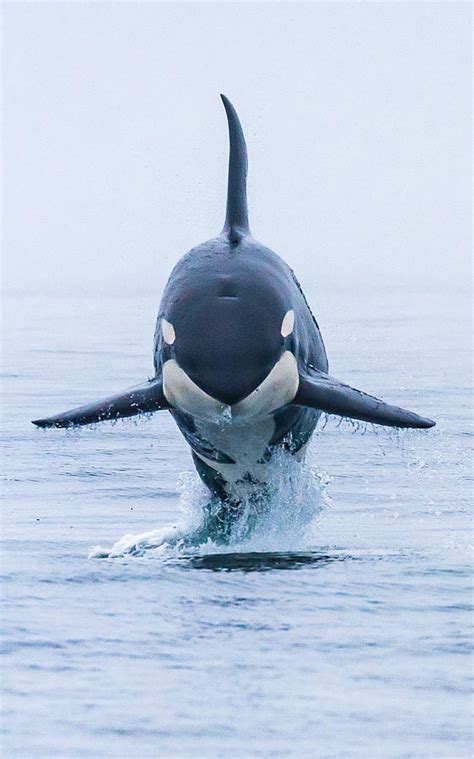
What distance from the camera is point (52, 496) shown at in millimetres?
15461

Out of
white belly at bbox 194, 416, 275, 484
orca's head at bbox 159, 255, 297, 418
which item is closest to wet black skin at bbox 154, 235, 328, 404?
orca's head at bbox 159, 255, 297, 418

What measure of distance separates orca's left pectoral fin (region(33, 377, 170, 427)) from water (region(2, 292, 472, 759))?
0.96m

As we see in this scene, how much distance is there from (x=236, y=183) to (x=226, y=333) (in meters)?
2.26

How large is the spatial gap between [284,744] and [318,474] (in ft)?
22.8

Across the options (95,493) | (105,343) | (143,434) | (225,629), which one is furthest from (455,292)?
(225,629)

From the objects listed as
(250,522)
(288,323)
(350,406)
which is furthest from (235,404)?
(250,522)

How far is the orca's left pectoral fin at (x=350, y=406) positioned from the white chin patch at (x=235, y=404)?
0.53 feet

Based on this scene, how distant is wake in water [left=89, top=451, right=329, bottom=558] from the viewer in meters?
13.3

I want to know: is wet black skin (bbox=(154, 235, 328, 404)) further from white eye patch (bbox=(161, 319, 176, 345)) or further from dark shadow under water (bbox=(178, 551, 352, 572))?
dark shadow under water (bbox=(178, 551, 352, 572))

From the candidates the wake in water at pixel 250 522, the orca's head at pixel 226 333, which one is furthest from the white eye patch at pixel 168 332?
the wake in water at pixel 250 522

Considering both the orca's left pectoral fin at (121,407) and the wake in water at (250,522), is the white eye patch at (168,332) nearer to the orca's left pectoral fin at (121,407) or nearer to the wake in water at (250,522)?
the orca's left pectoral fin at (121,407)

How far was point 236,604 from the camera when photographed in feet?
35.8

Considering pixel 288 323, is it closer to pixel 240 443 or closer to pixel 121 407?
pixel 240 443

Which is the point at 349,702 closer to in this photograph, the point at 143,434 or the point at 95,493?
the point at 95,493
